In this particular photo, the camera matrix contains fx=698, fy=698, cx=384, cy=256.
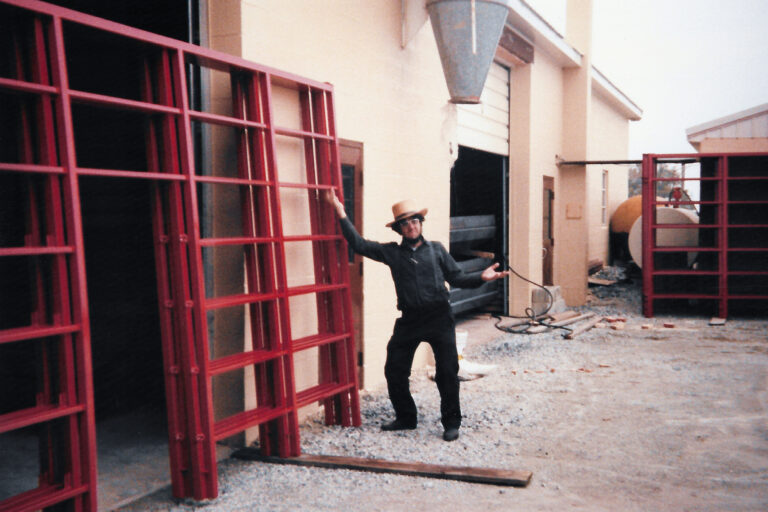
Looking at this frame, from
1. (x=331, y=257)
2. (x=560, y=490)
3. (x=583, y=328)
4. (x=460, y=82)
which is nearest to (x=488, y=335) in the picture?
(x=583, y=328)

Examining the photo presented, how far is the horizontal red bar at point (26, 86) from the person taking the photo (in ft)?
10.2

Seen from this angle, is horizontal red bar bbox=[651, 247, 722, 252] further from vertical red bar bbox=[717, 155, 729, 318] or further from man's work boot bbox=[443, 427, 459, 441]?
man's work boot bbox=[443, 427, 459, 441]

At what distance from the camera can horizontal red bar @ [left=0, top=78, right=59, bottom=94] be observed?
3121mm

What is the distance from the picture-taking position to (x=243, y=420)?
14.6 ft

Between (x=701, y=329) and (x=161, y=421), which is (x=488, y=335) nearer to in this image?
(x=701, y=329)

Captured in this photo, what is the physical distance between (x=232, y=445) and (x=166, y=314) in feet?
4.86

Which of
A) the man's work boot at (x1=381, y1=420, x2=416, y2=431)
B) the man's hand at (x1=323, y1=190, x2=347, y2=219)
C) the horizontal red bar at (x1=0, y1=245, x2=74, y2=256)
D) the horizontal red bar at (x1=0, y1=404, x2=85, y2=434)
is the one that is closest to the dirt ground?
the man's work boot at (x1=381, y1=420, x2=416, y2=431)

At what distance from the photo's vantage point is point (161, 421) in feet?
18.9

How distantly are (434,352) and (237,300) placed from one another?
1.73m

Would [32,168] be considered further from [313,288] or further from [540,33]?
[540,33]

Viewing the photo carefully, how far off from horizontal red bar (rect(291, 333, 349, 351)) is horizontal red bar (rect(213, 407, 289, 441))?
0.45 m

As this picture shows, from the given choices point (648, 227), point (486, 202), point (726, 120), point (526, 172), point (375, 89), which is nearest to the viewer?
point (375, 89)

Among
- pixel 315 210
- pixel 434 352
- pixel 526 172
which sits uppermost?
pixel 526 172

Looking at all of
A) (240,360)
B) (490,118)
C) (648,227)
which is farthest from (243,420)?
(648,227)
